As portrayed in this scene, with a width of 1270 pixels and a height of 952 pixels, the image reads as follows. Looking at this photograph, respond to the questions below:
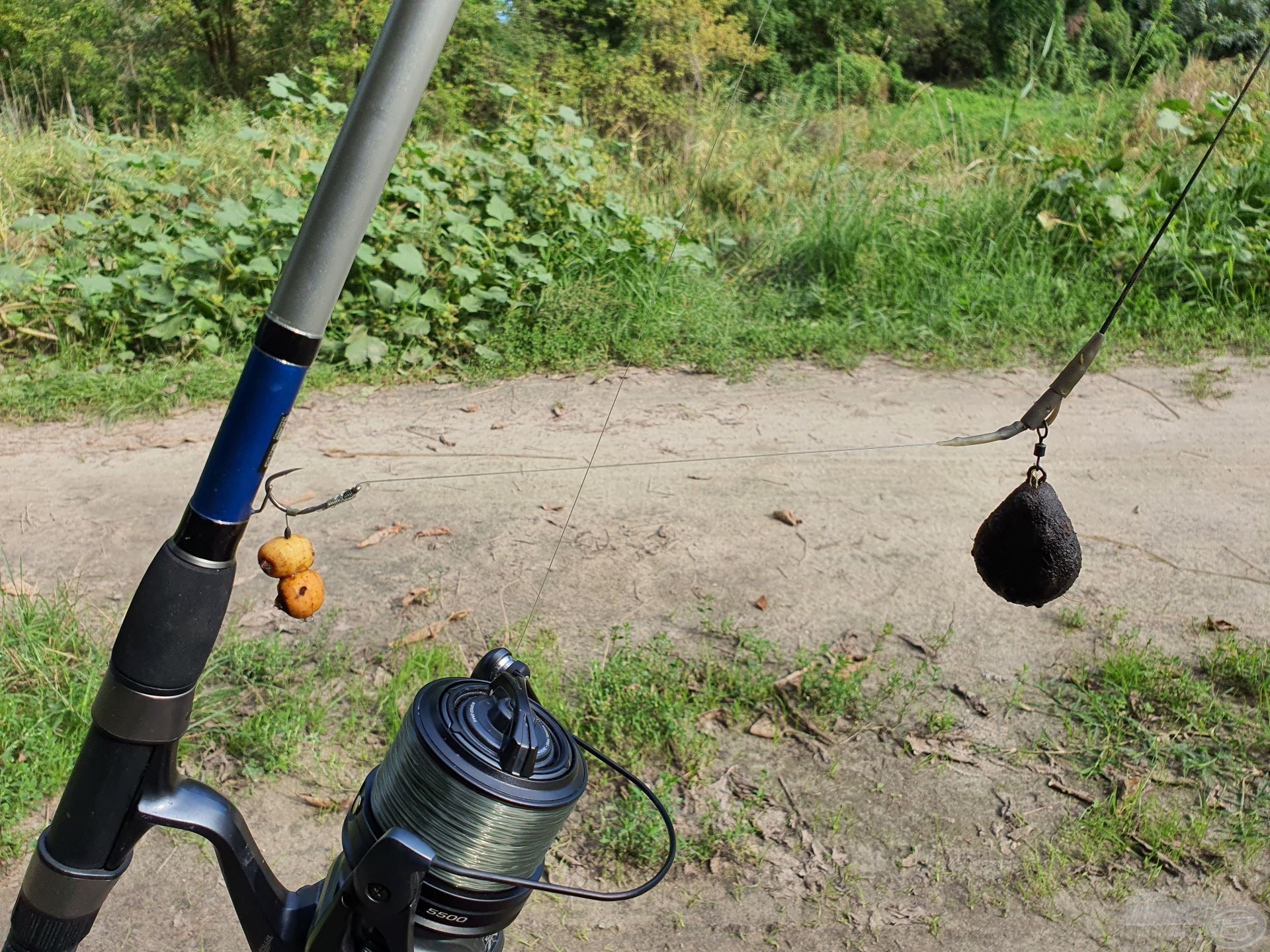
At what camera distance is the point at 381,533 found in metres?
4.12

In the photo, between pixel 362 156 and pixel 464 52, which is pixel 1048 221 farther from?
pixel 464 52

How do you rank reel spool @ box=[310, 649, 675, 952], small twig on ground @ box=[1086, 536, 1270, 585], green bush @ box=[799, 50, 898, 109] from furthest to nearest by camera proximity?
green bush @ box=[799, 50, 898, 109] → small twig on ground @ box=[1086, 536, 1270, 585] → reel spool @ box=[310, 649, 675, 952]

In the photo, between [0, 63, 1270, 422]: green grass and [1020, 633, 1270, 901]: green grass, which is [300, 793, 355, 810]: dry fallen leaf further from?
[0, 63, 1270, 422]: green grass

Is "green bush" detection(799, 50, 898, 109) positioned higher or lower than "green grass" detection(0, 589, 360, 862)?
higher

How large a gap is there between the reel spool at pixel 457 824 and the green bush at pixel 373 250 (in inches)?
164

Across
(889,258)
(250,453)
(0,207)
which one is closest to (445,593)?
(250,453)

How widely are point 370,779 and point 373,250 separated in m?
4.52

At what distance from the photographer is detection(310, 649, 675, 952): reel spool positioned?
4.58ft

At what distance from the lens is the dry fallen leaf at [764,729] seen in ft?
11.0

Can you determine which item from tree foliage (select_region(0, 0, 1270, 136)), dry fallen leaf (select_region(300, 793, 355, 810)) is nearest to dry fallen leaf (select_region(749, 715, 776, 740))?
dry fallen leaf (select_region(300, 793, 355, 810))

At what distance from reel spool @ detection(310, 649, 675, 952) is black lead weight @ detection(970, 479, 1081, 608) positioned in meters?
0.80

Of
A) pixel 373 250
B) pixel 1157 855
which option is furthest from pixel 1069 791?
pixel 373 250

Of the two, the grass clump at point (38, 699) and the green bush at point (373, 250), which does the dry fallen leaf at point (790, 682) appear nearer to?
the grass clump at point (38, 699)

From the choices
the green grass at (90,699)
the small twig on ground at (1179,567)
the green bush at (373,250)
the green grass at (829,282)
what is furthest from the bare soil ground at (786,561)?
the green bush at (373,250)
